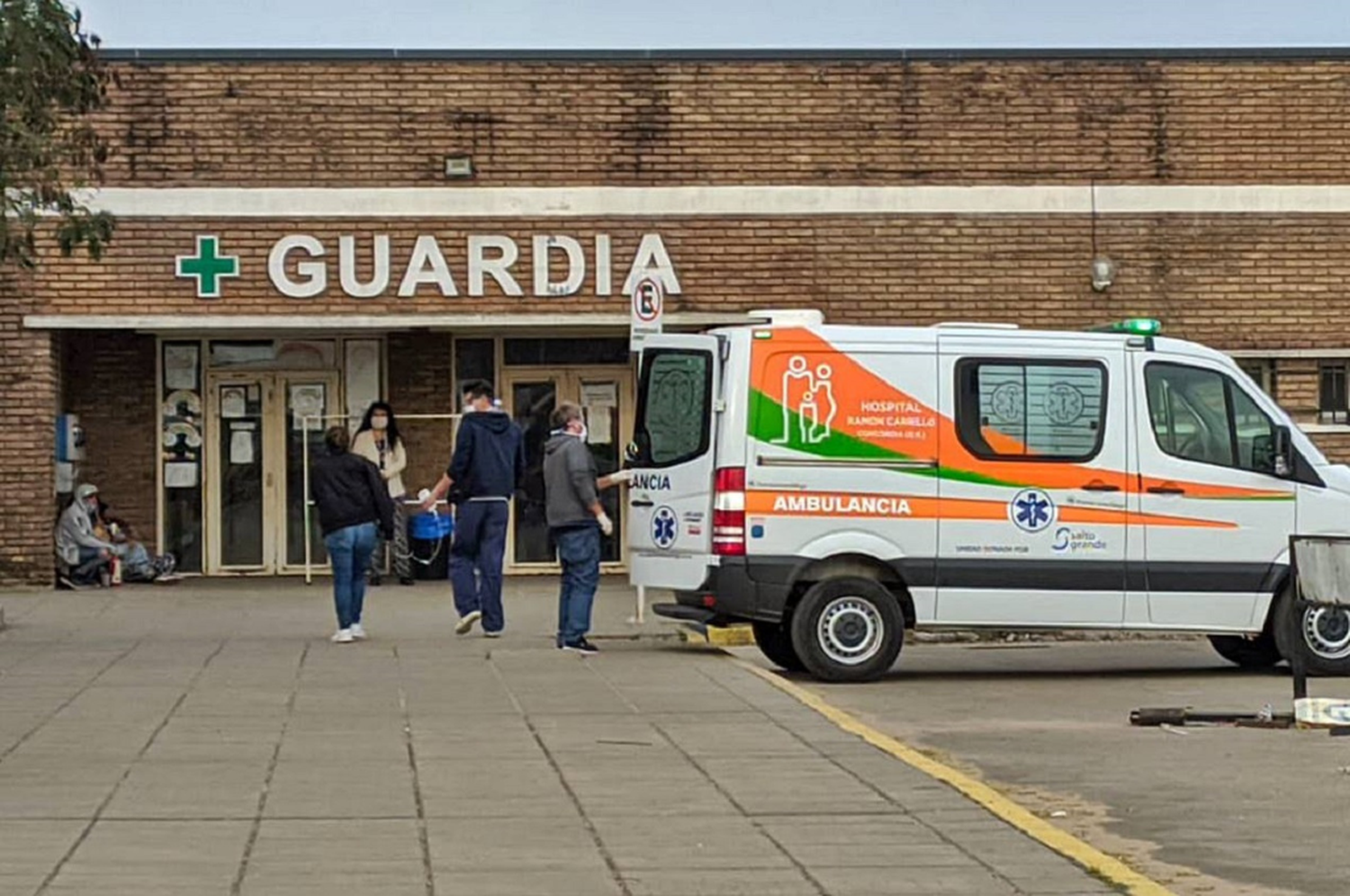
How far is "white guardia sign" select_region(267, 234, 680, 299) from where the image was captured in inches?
840

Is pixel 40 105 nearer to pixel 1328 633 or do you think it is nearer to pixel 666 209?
pixel 666 209

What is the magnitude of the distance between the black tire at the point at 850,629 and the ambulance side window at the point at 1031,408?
121 centimetres

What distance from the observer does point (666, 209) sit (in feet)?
71.3

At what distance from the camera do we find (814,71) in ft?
71.8

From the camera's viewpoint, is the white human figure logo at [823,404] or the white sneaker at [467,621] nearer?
the white human figure logo at [823,404]

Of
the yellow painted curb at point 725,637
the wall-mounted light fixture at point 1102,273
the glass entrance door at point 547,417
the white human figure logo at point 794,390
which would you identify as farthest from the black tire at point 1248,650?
the glass entrance door at point 547,417

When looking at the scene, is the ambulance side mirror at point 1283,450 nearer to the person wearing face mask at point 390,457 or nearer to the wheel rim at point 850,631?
the wheel rim at point 850,631

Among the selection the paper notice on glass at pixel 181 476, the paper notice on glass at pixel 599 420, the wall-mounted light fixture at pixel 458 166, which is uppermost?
the wall-mounted light fixture at pixel 458 166

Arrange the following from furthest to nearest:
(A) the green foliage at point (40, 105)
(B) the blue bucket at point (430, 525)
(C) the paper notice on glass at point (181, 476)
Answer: (C) the paper notice on glass at point (181, 476), (B) the blue bucket at point (430, 525), (A) the green foliage at point (40, 105)

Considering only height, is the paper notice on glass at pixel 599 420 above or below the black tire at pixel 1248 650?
above

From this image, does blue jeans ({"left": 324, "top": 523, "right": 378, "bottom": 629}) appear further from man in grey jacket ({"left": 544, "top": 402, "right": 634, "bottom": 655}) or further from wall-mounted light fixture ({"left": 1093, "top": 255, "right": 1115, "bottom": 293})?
wall-mounted light fixture ({"left": 1093, "top": 255, "right": 1115, "bottom": 293})

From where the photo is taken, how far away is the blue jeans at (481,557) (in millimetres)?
15742

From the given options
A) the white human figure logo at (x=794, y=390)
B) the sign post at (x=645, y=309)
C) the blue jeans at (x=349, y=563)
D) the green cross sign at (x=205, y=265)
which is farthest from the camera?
the green cross sign at (x=205, y=265)

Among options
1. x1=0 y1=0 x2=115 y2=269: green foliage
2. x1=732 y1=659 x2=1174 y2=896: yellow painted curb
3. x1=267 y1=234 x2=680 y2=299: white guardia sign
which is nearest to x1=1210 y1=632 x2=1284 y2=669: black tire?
x1=732 y1=659 x2=1174 y2=896: yellow painted curb
